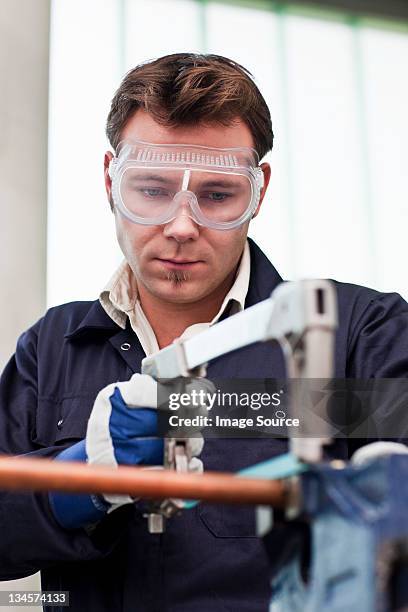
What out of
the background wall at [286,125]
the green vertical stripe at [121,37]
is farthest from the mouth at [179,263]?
the green vertical stripe at [121,37]

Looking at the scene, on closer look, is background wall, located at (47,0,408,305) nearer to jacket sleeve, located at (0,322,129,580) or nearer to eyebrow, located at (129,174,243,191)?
eyebrow, located at (129,174,243,191)

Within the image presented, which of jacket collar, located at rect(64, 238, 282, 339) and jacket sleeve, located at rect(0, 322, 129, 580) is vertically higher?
jacket collar, located at rect(64, 238, 282, 339)

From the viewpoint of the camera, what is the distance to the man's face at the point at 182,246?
1576 millimetres

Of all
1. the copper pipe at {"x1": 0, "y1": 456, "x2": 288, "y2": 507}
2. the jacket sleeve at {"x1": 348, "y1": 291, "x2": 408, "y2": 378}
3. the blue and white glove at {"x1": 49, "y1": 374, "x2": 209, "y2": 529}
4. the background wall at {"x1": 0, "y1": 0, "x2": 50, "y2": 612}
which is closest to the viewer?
the copper pipe at {"x1": 0, "y1": 456, "x2": 288, "y2": 507}

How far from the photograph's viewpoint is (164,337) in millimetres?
1721

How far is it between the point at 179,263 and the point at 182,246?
0.13ft

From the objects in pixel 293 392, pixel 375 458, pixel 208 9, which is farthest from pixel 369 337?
pixel 208 9

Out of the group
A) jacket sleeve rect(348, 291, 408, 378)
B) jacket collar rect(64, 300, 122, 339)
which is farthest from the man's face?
jacket sleeve rect(348, 291, 408, 378)

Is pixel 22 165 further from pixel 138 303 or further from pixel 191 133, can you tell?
pixel 191 133

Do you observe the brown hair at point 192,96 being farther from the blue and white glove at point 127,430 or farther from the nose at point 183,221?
the blue and white glove at point 127,430

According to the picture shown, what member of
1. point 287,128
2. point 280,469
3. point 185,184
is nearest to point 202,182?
point 185,184

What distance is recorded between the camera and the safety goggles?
1.53 m

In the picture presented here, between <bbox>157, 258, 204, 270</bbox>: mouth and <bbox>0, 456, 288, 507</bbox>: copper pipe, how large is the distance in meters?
0.84

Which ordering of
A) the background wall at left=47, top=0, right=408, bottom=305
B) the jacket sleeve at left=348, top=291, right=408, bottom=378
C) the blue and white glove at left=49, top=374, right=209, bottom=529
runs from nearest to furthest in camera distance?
1. the blue and white glove at left=49, top=374, right=209, bottom=529
2. the jacket sleeve at left=348, top=291, right=408, bottom=378
3. the background wall at left=47, top=0, right=408, bottom=305
